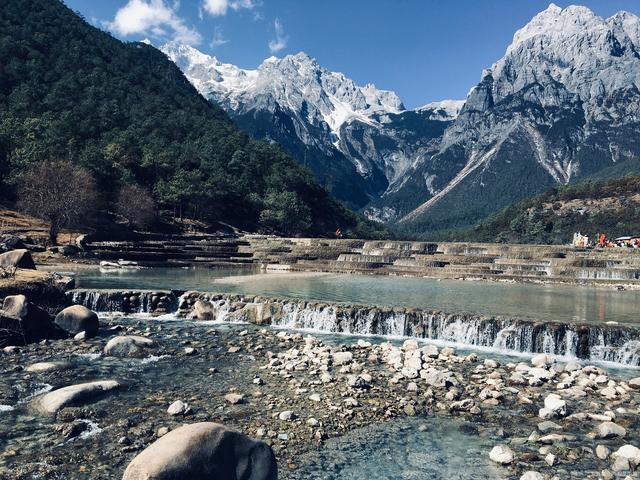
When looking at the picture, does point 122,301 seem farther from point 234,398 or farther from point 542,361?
point 542,361

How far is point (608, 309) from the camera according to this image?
Answer: 28.6 metres

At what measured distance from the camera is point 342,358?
18625 mm

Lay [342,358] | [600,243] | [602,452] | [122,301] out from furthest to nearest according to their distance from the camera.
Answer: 1. [600,243]
2. [122,301]
3. [342,358]
4. [602,452]

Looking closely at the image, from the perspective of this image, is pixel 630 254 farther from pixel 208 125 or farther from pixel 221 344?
pixel 208 125

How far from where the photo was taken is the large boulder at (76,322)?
22250 mm

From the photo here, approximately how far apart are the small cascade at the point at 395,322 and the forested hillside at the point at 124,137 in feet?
151

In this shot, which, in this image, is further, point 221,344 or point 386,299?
point 386,299

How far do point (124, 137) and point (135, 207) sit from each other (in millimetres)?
26969

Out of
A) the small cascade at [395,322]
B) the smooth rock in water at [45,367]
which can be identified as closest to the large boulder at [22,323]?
the smooth rock in water at [45,367]

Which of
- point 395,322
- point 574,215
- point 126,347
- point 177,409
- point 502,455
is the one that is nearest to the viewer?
point 502,455

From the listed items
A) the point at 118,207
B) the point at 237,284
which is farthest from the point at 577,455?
the point at 118,207

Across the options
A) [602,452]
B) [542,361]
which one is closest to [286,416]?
[602,452]

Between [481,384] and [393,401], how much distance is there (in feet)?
12.3

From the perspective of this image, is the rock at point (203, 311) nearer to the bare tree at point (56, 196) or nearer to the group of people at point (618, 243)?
the bare tree at point (56, 196)
